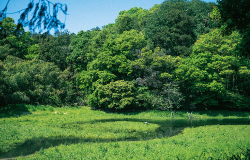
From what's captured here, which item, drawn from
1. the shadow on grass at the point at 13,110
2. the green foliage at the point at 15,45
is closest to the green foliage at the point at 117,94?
the shadow on grass at the point at 13,110

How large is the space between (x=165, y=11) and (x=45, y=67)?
105 ft

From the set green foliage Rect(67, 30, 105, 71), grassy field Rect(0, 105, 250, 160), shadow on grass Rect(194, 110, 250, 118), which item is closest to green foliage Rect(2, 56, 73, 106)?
green foliage Rect(67, 30, 105, 71)

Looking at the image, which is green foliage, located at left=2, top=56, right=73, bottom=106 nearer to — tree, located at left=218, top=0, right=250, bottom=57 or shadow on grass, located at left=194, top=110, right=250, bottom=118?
shadow on grass, located at left=194, top=110, right=250, bottom=118

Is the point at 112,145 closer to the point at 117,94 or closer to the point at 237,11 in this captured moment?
the point at 237,11

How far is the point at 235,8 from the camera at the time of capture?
1104 centimetres

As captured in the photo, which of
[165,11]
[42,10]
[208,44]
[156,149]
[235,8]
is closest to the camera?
[42,10]

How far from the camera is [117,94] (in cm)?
3750

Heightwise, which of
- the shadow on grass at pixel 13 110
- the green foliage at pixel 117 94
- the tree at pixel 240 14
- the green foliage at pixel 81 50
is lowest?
the shadow on grass at pixel 13 110

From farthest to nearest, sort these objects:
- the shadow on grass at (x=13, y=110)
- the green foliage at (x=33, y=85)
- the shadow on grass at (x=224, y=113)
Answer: the shadow on grass at (x=224, y=113) → the green foliage at (x=33, y=85) → the shadow on grass at (x=13, y=110)

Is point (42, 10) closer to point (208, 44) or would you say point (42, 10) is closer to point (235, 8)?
point (235, 8)

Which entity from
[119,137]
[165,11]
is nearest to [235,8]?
[119,137]

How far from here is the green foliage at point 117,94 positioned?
37500 mm

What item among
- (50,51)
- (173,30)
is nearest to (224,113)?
(173,30)

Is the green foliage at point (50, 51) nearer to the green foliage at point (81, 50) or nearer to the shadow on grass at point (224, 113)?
the green foliage at point (81, 50)
